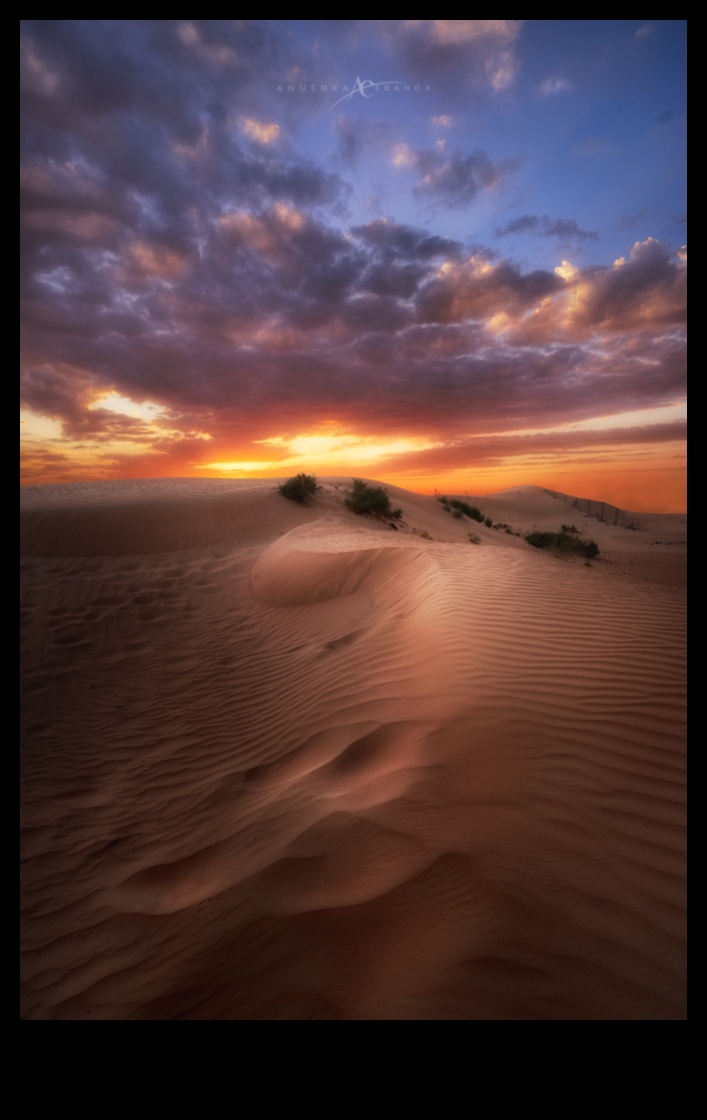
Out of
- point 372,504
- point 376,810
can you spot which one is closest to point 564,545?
point 372,504

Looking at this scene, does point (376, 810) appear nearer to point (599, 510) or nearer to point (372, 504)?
point (372, 504)

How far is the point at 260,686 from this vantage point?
5.20 meters

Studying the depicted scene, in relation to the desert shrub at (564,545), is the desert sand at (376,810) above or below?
below

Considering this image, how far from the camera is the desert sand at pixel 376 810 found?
1.68 meters

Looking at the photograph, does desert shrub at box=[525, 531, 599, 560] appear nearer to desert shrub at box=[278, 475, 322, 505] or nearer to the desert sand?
desert shrub at box=[278, 475, 322, 505]

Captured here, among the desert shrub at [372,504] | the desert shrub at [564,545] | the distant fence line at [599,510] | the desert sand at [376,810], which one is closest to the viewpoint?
the desert sand at [376,810]

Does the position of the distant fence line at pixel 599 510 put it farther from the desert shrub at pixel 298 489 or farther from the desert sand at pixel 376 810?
the desert sand at pixel 376 810

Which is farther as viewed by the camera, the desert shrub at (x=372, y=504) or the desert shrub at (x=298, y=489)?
the desert shrub at (x=298, y=489)

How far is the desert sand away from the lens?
Answer: 1.68 metres

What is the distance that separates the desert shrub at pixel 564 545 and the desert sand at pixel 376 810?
11.9 m

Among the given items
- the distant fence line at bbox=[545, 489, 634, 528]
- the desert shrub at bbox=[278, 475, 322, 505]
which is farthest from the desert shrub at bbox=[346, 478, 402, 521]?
the distant fence line at bbox=[545, 489, 634, 528]

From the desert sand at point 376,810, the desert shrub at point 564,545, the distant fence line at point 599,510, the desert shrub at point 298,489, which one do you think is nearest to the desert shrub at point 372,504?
the desert shrub at point 298,489
